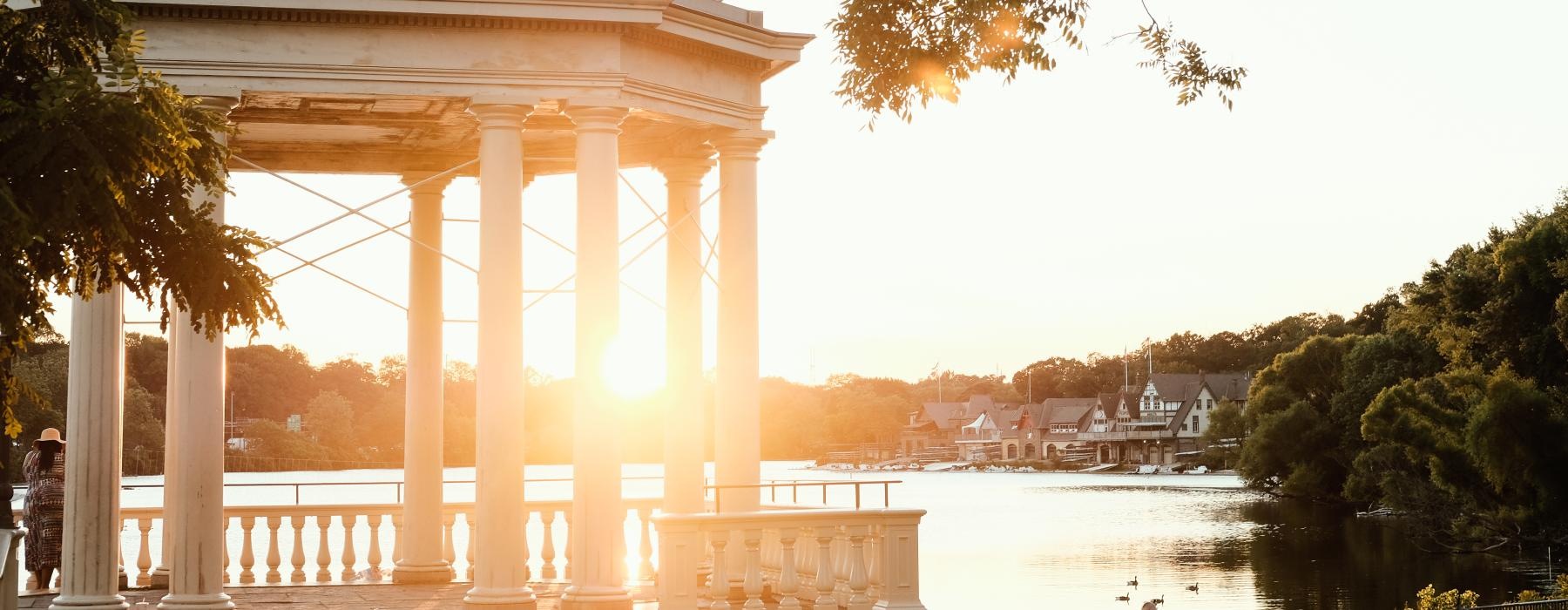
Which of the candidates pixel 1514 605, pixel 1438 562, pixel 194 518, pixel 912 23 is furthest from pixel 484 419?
pixel 1438 562

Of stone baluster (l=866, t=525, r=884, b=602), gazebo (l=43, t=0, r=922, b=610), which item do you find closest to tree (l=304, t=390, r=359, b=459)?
gazebo (l=43, t=0, r=922, b=610)

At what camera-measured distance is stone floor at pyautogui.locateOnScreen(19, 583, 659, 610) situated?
19.1m

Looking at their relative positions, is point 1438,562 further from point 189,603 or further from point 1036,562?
point 189,603

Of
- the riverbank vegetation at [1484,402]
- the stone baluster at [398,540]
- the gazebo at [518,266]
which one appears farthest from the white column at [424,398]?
the riverbank vegetation at [1484,402]

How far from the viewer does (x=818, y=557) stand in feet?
56.3

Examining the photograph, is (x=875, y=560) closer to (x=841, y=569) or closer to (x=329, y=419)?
(x=841, y=569)

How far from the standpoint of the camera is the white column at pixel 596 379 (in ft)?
57.6

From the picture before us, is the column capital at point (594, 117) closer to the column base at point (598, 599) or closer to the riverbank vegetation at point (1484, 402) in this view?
the column base at point (598, 599)

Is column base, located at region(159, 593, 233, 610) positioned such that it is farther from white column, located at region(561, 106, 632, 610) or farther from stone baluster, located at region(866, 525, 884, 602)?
stone baluster, located at region(866, 525, 884, 602)

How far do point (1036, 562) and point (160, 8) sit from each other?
3040 inches

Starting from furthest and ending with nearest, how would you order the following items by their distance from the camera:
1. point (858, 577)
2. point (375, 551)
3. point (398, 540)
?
point (398, 540), point (375, 551), point (858, 577)

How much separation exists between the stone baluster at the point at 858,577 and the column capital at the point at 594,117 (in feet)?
16.7

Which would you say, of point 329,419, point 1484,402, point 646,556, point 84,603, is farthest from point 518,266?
point 329,419

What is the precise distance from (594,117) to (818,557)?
5.23 meters
